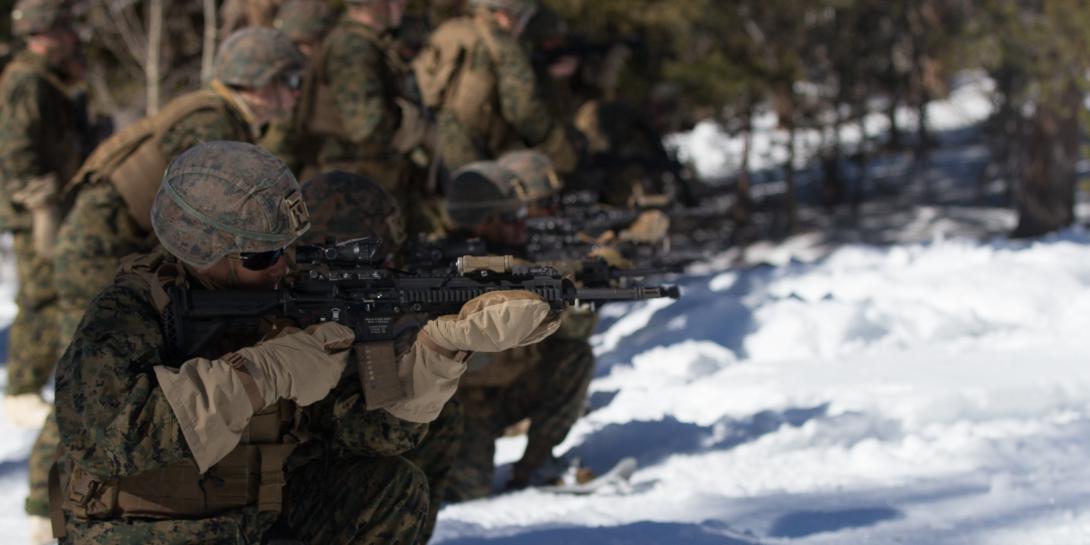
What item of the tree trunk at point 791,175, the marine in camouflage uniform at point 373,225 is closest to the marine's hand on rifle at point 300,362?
the marine in camouflage uniform at point 373,225

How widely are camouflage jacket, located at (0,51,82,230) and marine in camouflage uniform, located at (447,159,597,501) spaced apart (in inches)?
106

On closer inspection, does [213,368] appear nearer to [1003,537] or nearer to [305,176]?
[1003,537]

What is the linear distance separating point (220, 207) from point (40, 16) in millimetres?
4946

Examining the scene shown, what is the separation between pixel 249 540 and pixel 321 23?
15.4 ft

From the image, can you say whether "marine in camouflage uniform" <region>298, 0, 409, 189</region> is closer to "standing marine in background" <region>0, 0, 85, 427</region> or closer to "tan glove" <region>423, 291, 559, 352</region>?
"standing marine in background" <region>0, 0, 85, 427</region>

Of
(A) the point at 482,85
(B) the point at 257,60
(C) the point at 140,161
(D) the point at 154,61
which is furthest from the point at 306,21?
(D) the point at 154,61

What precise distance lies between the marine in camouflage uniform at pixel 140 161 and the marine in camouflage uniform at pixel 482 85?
2.64m

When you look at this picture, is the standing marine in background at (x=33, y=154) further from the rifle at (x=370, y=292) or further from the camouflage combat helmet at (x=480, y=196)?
the rifle at (x=370, y=292)

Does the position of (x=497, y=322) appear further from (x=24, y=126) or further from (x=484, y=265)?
(x=24, y=126)

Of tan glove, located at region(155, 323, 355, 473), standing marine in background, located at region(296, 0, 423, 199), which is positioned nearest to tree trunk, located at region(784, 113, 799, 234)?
standing marine in background, located at region(296, 0, 423, 199)

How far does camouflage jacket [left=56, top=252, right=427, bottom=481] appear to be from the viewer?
10.5 ft

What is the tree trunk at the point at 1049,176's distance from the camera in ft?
53.8

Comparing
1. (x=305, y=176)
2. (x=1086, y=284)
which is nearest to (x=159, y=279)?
(x=305, y=176)

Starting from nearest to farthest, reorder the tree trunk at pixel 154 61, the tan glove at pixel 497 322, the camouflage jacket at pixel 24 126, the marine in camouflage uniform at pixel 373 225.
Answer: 1. the tan glove at pixel 497 322
2. the marine in camouflage uniform at pixel 373 225
3. the camouflage jacket at pixel 24 126
4. the tree trunk at pixel 154 61
